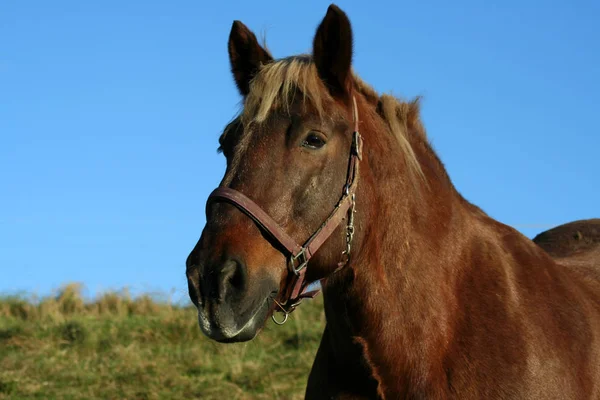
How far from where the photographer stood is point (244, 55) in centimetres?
388

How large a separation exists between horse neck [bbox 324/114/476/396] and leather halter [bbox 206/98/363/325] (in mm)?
83

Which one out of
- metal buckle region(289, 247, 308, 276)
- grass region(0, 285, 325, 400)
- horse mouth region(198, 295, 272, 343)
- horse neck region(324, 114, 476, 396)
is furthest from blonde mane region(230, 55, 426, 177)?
grass region(0, 285, 325, 400)

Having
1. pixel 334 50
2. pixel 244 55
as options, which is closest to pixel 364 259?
pixel 334 50

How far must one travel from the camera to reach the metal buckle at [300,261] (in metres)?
3.20

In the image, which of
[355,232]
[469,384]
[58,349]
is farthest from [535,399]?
[58,349]

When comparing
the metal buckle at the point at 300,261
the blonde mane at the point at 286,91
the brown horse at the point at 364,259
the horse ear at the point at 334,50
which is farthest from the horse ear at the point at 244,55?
the metal buckle at the point at 300,261

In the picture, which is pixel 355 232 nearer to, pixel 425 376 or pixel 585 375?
pixel 425 376

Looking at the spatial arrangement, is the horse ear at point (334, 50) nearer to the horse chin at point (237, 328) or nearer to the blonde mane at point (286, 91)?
the blonde mane at point (286, 91)

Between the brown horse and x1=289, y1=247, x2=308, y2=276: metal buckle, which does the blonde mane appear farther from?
x1=289, y1=247, x2=308, y2=276: metal buckle

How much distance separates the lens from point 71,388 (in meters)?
8.13

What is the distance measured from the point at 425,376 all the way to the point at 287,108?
4.23ft

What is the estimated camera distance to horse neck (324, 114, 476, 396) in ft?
11.4

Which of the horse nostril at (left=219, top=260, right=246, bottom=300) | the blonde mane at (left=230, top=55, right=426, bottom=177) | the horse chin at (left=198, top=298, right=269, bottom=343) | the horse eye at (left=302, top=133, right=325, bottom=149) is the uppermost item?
the blonde mane at (left=230, top=55, right=426, bottom=177)

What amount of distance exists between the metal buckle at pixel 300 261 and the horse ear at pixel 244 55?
101 cm
